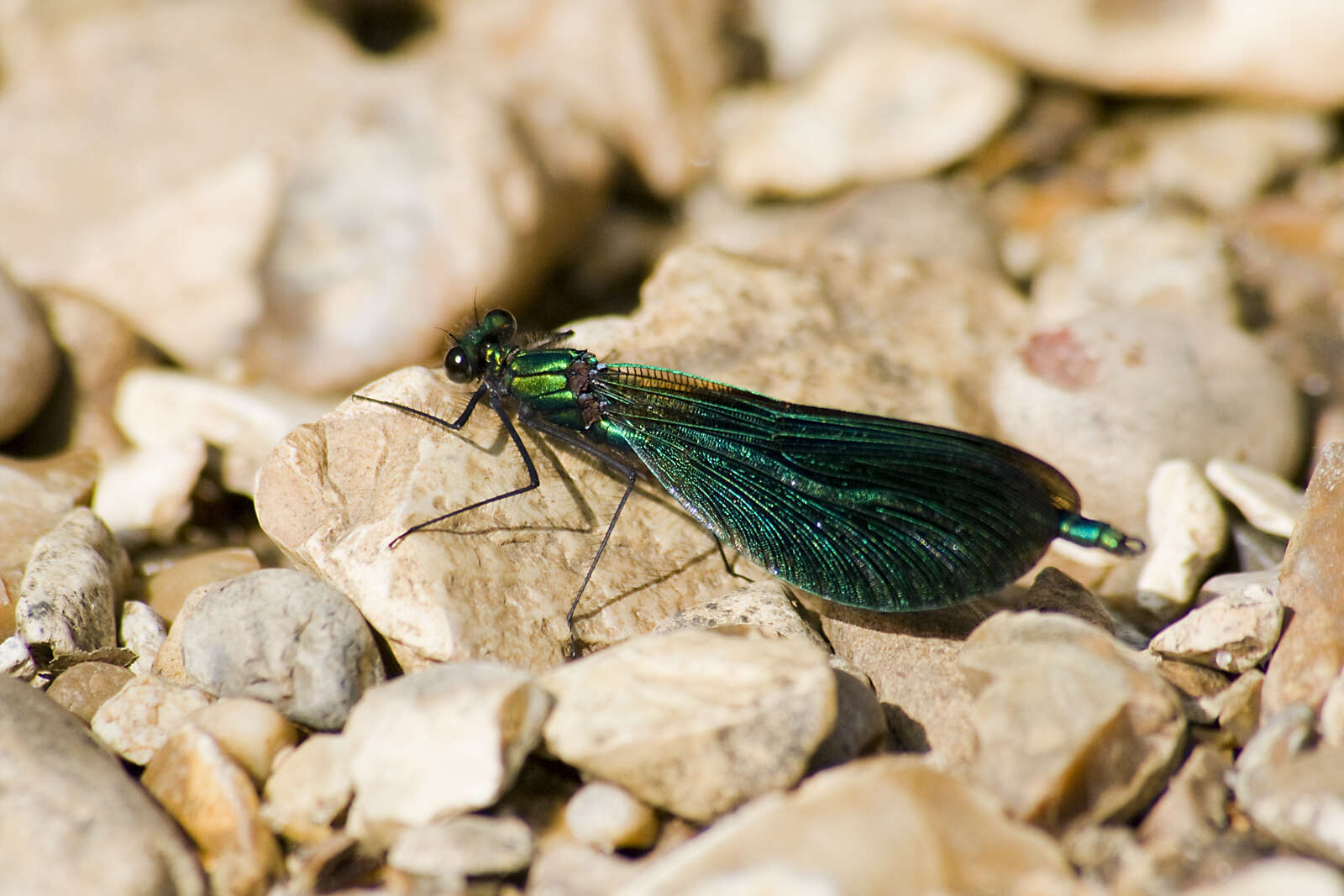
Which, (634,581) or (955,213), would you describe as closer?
(634,581)

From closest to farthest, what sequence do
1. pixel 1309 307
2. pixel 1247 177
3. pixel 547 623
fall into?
pixel 547 623 < pixel 1309 307 < pixel 1247 177

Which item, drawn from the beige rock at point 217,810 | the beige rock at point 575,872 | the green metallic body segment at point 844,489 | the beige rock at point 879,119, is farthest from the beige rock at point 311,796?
the beige rock at point 879,119

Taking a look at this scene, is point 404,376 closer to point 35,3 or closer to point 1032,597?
point 1032,597

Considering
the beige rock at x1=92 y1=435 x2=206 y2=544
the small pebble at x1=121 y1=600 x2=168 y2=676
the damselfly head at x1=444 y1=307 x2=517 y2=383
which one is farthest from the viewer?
the beige rock at x1=92 y1=435 x2=206 y2=544

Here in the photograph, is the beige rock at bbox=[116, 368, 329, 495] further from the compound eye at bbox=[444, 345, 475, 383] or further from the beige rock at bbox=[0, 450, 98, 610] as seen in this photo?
the compound eye at bbox=[444, 345, 475, 383]

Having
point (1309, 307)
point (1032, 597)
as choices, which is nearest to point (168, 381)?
point (1032, 597)

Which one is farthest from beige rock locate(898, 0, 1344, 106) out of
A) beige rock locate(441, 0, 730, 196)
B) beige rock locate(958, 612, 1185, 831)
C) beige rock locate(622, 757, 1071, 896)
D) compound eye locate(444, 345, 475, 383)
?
beige rock locate(622, 757, 1071, 896)
